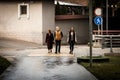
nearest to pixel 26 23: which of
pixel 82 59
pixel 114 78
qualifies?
pixel 82 59

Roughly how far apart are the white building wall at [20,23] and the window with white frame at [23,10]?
0.90ft

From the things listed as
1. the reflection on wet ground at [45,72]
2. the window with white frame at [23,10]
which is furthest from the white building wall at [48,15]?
the reflection on wet ground at [45,72]

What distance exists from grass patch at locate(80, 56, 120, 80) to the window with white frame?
64.8 ft

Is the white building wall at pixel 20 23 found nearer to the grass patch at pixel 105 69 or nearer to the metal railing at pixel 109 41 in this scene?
the metal railing at pixel 109 41

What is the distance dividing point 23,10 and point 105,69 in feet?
78.1

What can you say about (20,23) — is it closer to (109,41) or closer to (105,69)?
(109,41)

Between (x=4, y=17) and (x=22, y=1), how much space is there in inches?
84.5

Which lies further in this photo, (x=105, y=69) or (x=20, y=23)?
(x=20, y=23)

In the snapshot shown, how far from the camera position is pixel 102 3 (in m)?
46.4

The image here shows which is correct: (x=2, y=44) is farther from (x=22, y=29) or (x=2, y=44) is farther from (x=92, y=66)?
(x=92, y=66)

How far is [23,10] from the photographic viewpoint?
4144 centimetres

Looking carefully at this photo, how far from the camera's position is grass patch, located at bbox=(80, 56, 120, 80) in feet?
52.7

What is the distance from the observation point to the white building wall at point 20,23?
40.1m

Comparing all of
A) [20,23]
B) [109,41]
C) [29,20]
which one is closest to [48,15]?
[29,20]
